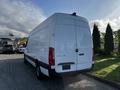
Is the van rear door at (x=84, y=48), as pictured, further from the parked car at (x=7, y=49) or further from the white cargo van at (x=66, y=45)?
the parked car at (x=7, y=49)

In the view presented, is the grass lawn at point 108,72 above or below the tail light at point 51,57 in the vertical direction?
below

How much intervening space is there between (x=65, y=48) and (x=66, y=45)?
0.41ft

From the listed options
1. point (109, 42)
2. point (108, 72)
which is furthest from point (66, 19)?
point (109, 42)

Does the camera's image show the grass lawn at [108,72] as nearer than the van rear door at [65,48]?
No

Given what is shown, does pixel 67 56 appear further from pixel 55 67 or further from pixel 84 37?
pixel 84 37

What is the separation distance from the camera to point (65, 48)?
5066mm

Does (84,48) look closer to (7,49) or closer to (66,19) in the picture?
(66,19)

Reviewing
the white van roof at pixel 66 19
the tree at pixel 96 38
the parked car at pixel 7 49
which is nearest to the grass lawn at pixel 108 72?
the white van roof at pixel 66 19

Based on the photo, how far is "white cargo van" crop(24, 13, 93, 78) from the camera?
193 inches

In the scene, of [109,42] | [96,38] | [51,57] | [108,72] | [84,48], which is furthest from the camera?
[96,38]

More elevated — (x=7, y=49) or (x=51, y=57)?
(x=7, y=49)

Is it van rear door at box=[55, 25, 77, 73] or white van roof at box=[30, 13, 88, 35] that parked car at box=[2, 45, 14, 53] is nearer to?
white van roof at box=[30, 13, 88, 35]

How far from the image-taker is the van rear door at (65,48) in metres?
4.93

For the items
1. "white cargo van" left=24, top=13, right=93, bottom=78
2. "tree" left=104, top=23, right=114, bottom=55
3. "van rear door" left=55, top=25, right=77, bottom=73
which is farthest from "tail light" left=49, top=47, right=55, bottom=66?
"tree" left=104, top=23, right=114, bottom=55
